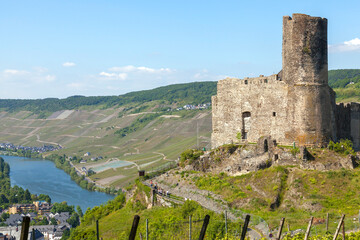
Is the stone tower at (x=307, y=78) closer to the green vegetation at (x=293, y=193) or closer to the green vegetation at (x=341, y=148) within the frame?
the green vegetation at (x=341, y=148)

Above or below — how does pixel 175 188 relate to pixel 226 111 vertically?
below

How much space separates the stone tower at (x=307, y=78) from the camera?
4503 centimetres

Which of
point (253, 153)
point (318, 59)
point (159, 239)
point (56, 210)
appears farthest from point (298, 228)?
point (56, 210)

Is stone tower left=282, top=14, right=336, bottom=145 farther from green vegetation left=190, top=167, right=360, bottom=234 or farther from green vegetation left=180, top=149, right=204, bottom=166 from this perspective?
green vegetation left=180, top=149, right=204, bottom=166

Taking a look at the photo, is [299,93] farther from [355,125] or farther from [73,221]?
[73,221]

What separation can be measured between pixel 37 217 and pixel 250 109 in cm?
11265

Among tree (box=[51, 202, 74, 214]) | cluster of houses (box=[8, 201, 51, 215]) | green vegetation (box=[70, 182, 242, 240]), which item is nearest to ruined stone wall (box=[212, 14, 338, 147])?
green vegetation (box=[70, 182, 242, 240])

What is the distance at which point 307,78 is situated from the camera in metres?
45.2

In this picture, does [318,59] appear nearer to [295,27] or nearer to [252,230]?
[295,27]

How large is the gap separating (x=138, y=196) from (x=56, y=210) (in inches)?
3905

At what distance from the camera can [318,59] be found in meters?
45.4

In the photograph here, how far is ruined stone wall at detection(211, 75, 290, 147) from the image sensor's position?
46.5 meters

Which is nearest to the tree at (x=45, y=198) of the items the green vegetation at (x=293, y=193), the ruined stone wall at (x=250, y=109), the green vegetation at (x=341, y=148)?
the ruined stone wall at (x=250, y=109)

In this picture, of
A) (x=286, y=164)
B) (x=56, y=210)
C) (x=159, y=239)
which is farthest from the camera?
(x=56, y=210)
